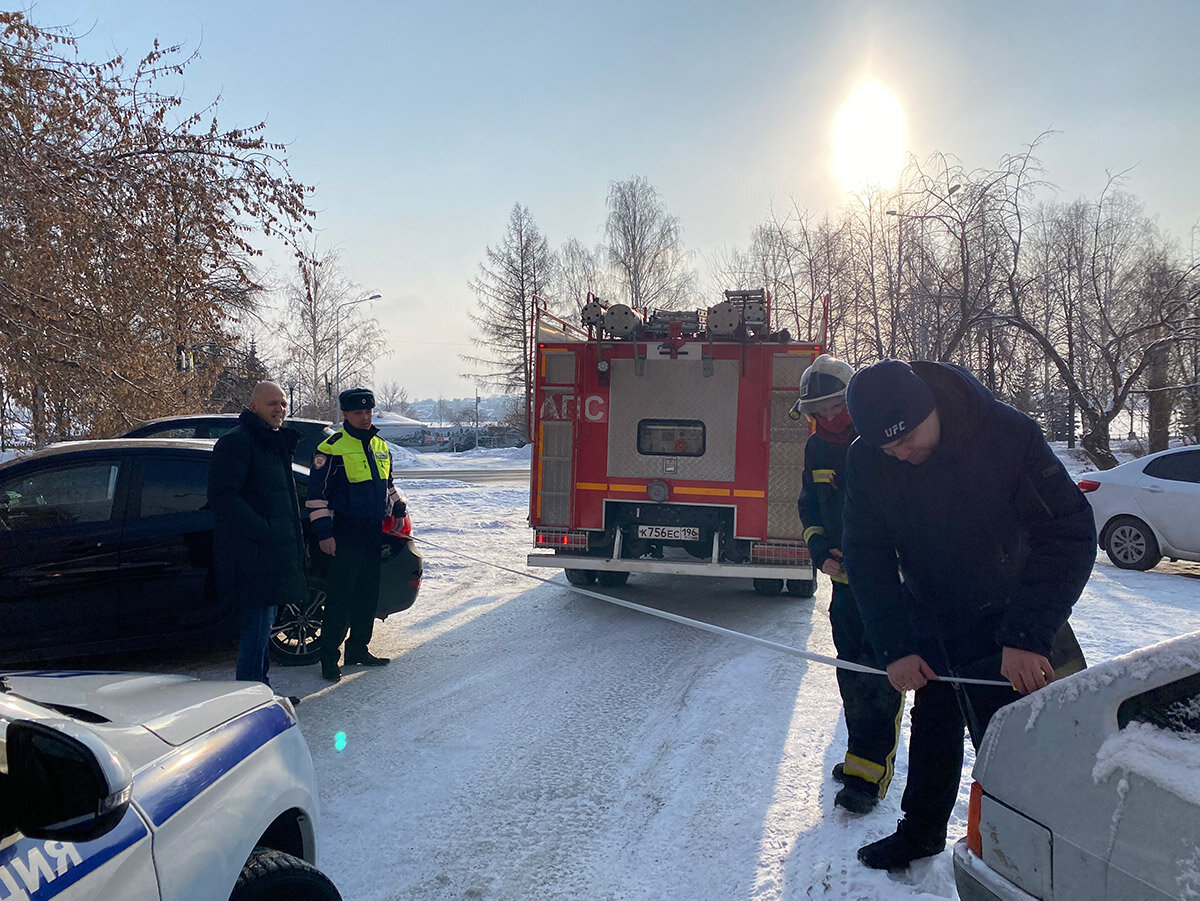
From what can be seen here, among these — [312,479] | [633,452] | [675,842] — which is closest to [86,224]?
[312,479]

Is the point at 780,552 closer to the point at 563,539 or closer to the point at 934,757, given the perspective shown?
the point at 563,539

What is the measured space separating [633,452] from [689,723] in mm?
3429

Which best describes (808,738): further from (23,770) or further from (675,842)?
(23,770)

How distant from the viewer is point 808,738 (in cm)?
452

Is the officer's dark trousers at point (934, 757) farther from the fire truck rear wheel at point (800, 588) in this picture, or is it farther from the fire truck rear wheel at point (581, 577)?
the fire truck rear wheel at point (581, 577)

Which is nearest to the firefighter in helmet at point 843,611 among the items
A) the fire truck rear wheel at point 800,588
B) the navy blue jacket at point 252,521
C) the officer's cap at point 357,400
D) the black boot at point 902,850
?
the black boot at point 902,850

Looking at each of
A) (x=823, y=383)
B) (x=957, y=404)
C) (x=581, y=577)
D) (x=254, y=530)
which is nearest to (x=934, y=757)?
(x=957, y=404)

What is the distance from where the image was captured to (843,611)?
3.89 metres

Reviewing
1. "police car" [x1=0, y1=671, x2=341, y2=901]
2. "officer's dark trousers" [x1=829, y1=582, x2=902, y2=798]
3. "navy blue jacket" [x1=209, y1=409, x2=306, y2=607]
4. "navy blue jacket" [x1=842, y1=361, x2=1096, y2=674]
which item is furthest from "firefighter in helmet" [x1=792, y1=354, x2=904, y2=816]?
"navy blue jacket" [x1=209, y1=409, x2=306, y2=607]

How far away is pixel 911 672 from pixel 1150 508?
8.66 meters

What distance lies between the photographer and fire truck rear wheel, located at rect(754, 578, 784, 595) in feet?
27.8

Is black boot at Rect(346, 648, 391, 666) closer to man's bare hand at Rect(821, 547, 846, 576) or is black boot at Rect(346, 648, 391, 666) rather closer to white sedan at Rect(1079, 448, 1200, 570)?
man's bare hand at Rect(821, 547, 846, 576)

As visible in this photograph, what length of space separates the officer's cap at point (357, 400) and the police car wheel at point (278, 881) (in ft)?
12.8

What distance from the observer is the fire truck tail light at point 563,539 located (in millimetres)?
7820
